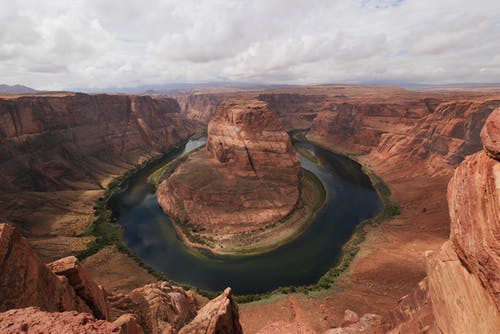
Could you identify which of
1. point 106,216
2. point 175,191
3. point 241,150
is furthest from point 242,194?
point 106,216

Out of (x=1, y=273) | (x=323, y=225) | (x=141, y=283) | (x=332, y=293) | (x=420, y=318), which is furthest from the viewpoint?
(x=323, y=225)

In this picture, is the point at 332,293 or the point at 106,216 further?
the point at 106,216

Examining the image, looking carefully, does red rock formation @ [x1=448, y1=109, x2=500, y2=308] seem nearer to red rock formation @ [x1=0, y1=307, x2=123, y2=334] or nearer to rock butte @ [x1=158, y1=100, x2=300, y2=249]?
red rock formation @ [x1=0, y1=307, x2=123, y2=334]

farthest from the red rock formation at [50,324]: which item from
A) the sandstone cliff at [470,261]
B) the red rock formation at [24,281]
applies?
the sandstone cliff at [470,261]

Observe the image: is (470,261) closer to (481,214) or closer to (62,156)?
(481,214)

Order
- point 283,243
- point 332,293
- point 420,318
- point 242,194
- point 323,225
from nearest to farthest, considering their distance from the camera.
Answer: point 420,318 → point 332,293 → point 283,243 → point 323,225 → point 242,194

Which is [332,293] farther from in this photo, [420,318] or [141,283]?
[141,283]

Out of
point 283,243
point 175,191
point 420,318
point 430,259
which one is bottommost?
point 283,243
